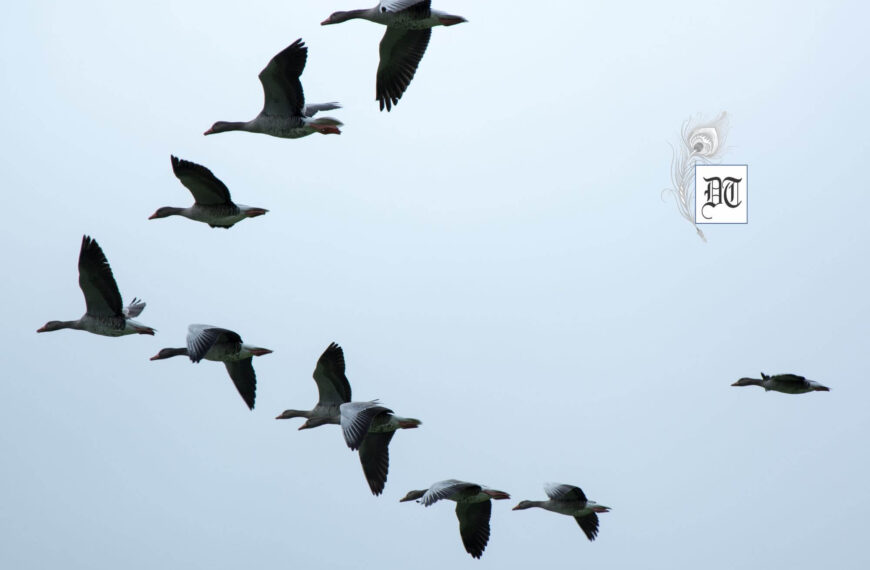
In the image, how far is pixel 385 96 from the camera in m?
15.9

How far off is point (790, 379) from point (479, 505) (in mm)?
4549

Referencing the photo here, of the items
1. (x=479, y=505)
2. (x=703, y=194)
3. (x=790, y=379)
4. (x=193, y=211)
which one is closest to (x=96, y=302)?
(x=193, y=211)

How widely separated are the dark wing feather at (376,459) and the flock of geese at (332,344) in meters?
0.01

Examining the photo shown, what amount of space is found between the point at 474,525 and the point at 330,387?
2742 millimetres

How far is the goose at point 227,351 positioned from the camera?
1508 cm

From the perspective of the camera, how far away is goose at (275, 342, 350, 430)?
56.2 feet

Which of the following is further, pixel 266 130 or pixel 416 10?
pixel 266 130

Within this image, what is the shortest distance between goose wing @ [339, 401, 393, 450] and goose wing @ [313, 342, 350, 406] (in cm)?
213

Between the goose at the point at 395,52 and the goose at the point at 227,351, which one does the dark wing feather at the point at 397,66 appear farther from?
the goose at the point at 227,351

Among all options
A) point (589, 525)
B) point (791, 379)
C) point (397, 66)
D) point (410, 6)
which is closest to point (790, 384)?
point (791, 379)

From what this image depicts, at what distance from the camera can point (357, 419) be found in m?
14.4

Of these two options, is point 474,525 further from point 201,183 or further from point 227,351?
point 201,183

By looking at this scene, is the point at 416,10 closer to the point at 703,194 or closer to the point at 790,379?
the point at 790,379

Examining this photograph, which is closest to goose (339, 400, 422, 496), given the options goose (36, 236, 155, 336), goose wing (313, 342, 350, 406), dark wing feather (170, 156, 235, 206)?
goose wing (313, 342, 350, 406)
